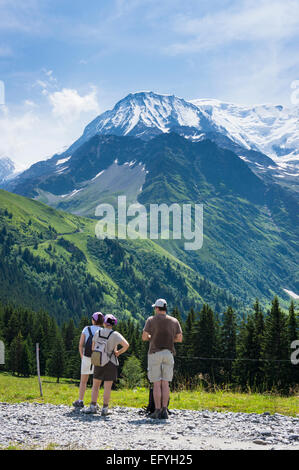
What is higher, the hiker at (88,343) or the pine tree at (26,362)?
the hiker at (88,343)

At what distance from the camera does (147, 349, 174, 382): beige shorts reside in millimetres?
14625

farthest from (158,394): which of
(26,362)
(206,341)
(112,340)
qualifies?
(26,362)

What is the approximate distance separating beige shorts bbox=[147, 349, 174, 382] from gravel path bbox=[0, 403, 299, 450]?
1.37 m

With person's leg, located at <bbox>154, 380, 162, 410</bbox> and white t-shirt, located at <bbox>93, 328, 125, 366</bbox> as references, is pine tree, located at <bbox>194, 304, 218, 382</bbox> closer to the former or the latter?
white t-shirt, located at <bbox>93, 328, 125, 366</bbox>

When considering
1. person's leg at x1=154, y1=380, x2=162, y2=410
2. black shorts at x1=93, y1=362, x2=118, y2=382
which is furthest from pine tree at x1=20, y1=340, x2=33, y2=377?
person's leg at x1=154, y1=380, x2=162, y2=410

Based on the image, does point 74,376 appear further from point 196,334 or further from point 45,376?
point 196,334

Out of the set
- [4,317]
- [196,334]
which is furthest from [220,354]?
[4,317]

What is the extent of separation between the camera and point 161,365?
14758mm

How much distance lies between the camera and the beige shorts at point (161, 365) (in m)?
14.6

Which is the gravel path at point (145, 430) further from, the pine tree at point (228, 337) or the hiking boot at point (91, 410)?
the pine tree at point (228, 337)

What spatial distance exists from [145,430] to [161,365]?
2692mm

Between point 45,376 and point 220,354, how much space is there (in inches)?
2084

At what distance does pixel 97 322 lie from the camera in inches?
639

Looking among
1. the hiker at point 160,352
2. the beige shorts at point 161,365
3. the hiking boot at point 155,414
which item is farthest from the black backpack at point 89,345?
the hiking boot at point 155,414
